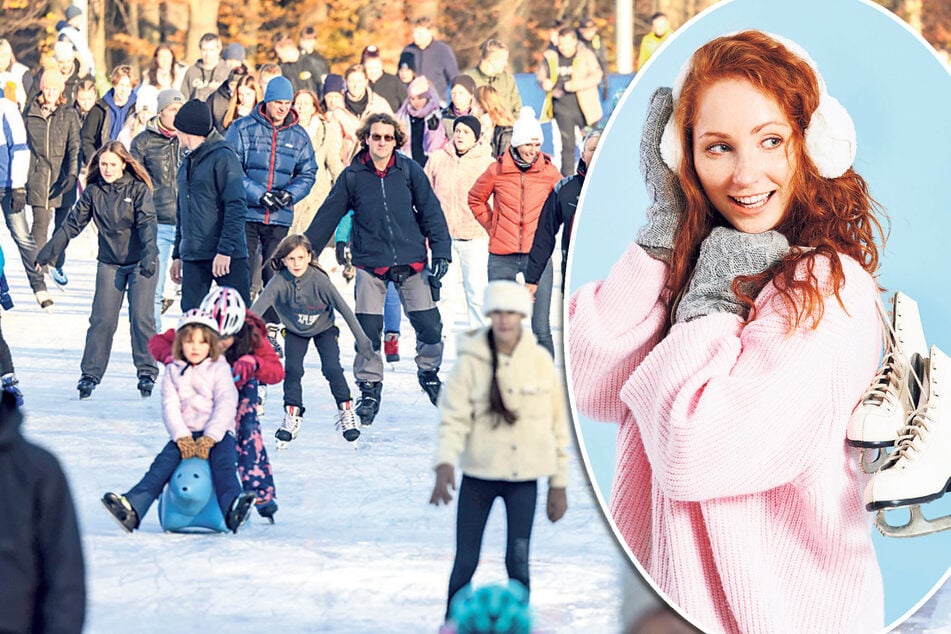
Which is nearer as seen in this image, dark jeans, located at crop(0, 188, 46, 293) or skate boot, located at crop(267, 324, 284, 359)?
skate boot, located at crop(267, 324, 284, 359)

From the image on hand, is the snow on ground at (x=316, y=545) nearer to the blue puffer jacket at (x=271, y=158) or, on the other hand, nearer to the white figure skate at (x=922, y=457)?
the white figure skate at (x=922, y=457)

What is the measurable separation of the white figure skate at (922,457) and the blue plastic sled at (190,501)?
2744 mm

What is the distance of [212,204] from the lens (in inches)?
268

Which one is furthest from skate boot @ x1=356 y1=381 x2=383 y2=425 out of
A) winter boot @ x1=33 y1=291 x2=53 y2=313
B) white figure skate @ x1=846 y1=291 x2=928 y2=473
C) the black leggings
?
white figure skate @ x1=846 y1=291 x2=928 y2=473

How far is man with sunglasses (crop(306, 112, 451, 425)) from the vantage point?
6.68 m

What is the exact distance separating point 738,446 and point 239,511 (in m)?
2.57

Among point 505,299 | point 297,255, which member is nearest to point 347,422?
point 297,255

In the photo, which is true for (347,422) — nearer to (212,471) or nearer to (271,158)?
(212,471)

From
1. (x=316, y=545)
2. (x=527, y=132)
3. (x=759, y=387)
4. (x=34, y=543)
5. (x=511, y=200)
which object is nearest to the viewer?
(x=34, y=543)

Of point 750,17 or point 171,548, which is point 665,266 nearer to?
point 750,17

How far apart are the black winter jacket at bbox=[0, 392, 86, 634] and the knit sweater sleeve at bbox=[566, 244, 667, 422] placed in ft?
3.09

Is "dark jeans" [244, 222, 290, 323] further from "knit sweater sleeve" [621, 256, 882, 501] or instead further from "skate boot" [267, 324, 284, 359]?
"knit sweater sleeve" [621, 256, 882, 501]

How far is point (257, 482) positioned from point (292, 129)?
316 cm

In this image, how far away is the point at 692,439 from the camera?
276 cm
